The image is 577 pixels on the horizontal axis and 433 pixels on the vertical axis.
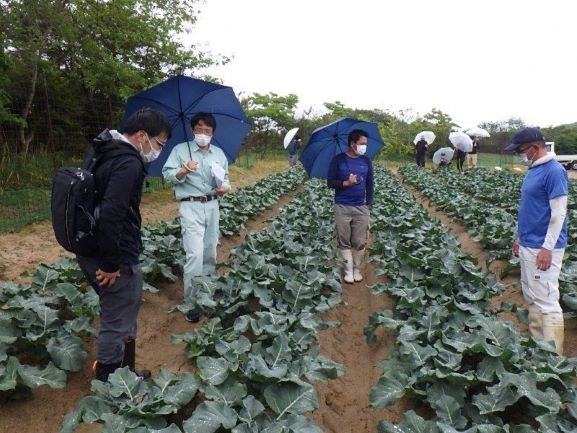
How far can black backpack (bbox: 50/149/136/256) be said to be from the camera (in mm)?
2428

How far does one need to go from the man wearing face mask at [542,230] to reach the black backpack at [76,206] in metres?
3.07

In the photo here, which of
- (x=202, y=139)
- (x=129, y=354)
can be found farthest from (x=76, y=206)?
(x=202, y=139)

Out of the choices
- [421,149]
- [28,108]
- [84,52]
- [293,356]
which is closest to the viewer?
[293,356]

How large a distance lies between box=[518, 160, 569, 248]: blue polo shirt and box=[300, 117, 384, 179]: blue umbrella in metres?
2.65

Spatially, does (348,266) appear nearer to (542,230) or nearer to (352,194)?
(352,194)

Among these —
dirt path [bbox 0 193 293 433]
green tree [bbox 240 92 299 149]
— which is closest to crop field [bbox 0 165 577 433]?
dirt path [bbox 0 193 293 433]

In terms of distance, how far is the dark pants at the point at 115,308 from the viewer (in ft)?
8.86

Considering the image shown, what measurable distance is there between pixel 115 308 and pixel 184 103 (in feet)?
7.78

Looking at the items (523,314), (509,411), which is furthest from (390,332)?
(509,411)

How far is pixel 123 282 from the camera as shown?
8.91 ft

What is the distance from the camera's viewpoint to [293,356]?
10.6ft

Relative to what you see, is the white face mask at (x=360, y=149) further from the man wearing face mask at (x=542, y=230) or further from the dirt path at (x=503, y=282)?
the dirt path at (x=503, y=282)

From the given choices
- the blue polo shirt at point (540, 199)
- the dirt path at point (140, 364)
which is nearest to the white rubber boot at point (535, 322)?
the blue polo shirt at point (540, 199)

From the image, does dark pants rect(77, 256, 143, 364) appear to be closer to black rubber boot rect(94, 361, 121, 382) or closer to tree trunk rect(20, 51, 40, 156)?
black rubber boot rect(94, 361, 121, 382)
